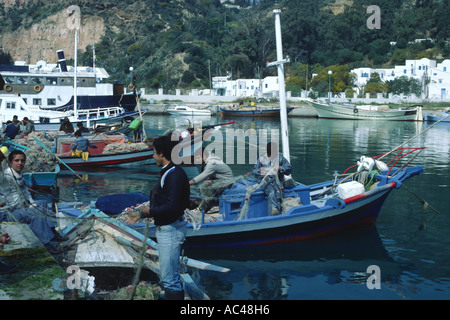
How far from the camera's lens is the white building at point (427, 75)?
7994 cm

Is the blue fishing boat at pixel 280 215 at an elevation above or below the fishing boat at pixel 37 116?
below

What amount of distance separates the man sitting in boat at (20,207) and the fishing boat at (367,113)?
188 feet

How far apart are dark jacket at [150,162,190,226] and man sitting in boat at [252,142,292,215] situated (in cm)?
480

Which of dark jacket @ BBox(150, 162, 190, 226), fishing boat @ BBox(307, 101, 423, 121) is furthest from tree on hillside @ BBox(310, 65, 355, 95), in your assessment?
dark jacket @ BBox(150, 162, 190, 226)

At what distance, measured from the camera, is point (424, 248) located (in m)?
11.9

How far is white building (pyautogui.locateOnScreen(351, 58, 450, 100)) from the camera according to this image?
79938 millimetres

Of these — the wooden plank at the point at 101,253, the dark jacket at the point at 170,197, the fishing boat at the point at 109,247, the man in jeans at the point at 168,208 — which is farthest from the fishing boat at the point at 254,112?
the dark jacket at the point at 170,197

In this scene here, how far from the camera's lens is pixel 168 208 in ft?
20.9

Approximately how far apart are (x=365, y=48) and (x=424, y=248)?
105 metres

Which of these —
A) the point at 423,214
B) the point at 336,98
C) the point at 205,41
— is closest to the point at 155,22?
the point at 205,41

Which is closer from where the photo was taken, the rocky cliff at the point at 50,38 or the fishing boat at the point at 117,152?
the fishing boat at the point at 117,152

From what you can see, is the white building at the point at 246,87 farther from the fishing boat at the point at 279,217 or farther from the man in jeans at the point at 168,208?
the man in jeans at the point at 168,208

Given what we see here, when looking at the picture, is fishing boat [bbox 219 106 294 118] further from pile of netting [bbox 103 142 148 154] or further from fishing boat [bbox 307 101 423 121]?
pile of netting [bbox 103 142 148 154]

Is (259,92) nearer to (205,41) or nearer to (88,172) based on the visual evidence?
(205,41)
